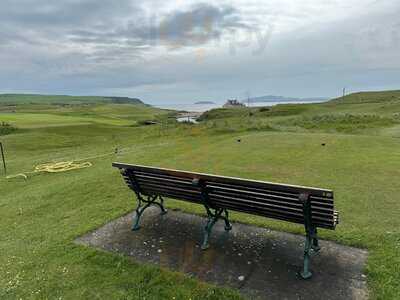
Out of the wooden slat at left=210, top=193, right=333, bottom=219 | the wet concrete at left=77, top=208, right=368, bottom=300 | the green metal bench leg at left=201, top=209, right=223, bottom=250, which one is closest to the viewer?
the wet concrete at left=77, top=208, right=368, bottom=300

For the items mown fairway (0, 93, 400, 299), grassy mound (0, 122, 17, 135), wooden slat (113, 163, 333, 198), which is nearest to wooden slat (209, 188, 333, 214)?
wooden slat (113, 163, 333, 198)

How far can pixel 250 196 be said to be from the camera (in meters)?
3.70

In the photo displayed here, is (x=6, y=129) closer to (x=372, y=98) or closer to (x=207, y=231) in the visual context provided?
(x=207, y=231)

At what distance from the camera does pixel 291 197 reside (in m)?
3.40

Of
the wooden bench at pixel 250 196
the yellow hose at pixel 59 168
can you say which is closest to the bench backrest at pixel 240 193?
the wooden bench at pixel 250 196

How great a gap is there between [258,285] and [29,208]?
546cm

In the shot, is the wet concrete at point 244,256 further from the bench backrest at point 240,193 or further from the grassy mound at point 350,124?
the grassy mound at point 350,124

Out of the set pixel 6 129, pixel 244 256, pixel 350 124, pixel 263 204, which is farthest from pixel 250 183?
pixel 6 129

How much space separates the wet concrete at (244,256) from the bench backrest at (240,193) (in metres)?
0.55

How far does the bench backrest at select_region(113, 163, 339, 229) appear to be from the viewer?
10.9 ft

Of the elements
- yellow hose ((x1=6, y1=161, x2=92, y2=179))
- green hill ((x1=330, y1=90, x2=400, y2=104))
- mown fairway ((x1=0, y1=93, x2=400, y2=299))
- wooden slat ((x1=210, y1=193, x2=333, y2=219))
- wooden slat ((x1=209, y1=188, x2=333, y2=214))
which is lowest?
yellow hose ((x1=6, y1=161, x2=92, y2=179))

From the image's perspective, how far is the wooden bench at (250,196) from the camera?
10.9 ft

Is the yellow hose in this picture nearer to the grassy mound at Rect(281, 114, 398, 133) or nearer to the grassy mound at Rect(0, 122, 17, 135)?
the grassy mound at Rect(281, 114, 398, 133)

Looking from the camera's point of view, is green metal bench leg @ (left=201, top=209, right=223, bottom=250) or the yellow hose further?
the yellow hose
